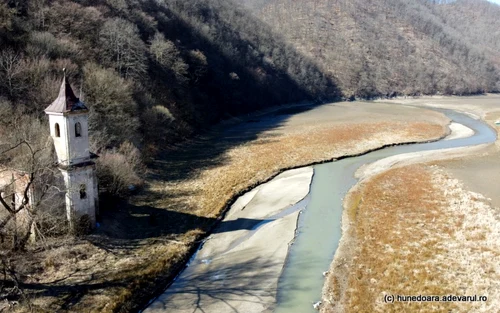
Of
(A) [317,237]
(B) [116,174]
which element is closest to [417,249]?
(A) [317,237]

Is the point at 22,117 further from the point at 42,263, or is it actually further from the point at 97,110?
the point at 42,263

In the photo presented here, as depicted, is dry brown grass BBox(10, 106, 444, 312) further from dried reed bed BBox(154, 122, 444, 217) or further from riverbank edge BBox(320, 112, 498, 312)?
riverbank edge BBox(320, 112, 498, 312)

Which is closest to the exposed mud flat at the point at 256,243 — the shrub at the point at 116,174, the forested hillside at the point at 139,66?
the shrub at the point at 116,174

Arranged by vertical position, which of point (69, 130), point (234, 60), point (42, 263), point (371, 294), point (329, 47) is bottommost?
point (371, 294)

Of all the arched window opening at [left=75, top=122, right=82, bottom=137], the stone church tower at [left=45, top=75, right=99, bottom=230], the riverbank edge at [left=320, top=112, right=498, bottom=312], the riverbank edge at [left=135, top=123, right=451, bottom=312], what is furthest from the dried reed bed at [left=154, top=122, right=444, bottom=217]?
the arched window opening at [left=75, top=122, right=82, bottom=137]

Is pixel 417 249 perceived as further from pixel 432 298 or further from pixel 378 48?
pixel 378 48

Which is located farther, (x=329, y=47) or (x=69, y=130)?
(x=329, y=47)

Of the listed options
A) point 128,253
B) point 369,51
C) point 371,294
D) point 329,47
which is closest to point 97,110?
point 128,253
